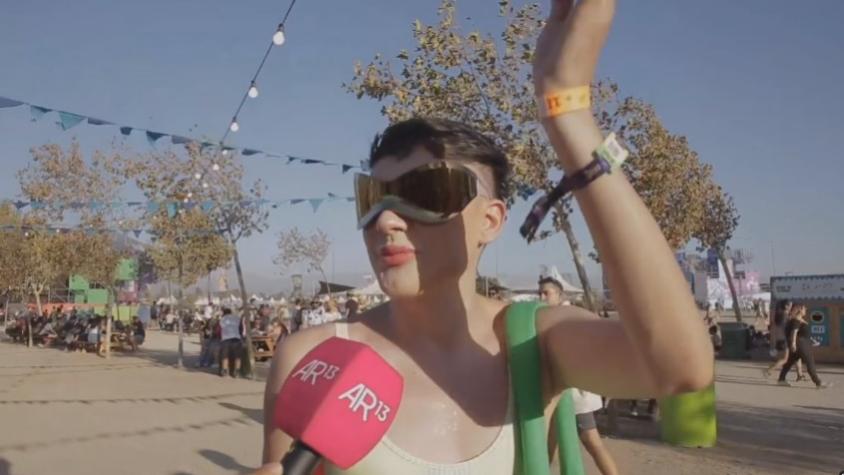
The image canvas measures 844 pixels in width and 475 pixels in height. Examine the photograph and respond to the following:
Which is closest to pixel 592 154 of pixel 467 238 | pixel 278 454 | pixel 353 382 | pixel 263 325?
pixel 467 238

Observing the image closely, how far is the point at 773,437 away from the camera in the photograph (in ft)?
28.1

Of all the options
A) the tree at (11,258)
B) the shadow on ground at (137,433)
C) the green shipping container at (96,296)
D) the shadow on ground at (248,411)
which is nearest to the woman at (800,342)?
the shadow on ground at (248,411)

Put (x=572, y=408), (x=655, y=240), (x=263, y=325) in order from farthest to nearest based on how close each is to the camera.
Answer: (x=263, y=325) → (x=572, y=408) → (x=655, y=240)

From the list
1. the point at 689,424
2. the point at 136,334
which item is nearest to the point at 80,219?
the point at 136,334

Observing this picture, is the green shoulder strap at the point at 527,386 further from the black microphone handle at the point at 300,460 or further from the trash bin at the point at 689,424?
the trash bin at the point at 689,424

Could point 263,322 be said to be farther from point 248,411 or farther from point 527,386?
point 527,386

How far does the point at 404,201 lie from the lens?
1510 mm

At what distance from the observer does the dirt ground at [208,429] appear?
7.28 m

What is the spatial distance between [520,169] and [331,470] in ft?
27.7

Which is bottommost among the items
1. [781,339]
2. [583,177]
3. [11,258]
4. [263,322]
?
[263,322]

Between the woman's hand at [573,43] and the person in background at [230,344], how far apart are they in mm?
14440

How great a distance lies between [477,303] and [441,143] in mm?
406

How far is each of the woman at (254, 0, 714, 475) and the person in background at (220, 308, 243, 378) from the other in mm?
13788

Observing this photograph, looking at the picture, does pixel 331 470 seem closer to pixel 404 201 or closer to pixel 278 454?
pixel 278 454
